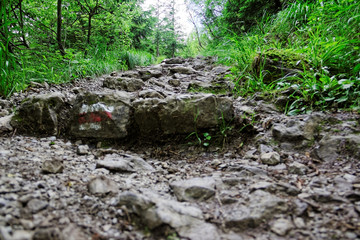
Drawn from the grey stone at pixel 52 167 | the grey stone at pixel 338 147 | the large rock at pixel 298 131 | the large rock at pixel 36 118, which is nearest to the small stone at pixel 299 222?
the grey stone at pixel 338 147

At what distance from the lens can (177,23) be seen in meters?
14.1

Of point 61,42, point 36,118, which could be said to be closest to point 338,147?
point 36,118

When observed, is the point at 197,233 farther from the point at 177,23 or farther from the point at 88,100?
the point at 177,23

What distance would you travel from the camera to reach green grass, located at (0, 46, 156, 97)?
233cm

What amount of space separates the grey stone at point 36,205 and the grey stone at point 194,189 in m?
0.70

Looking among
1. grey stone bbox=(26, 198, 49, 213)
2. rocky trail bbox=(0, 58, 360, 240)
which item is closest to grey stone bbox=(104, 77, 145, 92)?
rocky trail bbox=(0, 58, 360, 240)

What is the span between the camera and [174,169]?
1.55 m

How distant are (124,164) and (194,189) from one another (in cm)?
60

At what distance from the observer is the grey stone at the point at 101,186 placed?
3.66 ft

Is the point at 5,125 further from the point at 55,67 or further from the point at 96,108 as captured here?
the point at 55,67

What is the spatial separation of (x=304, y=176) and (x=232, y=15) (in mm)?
5331

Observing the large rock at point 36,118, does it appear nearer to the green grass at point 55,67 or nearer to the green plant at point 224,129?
the green grass at point 55,67

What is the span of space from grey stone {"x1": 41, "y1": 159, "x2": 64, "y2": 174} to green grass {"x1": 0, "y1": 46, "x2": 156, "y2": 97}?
5.38ft

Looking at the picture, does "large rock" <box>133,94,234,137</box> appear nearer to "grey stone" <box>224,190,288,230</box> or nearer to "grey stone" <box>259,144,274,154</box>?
"grey stone" <box>259,144,274,154</box>
